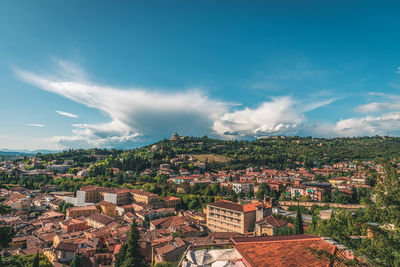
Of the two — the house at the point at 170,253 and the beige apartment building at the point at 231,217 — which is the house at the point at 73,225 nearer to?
the beige apartment building at the point at 231,217

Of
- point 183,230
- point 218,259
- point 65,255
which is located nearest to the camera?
point 218,259

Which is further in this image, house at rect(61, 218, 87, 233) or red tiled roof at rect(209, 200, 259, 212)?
house at rect(61, 218, 87, 233)

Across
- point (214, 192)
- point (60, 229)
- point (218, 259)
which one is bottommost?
point (60, 229)

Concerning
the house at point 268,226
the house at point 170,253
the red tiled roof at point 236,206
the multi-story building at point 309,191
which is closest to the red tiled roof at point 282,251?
the house at point 170,253

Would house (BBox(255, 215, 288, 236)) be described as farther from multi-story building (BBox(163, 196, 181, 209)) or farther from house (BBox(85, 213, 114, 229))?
house (BBox(85, 213, 114, 229))

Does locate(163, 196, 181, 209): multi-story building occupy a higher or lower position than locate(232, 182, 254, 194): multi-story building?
lower

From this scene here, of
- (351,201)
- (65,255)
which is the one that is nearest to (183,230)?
→ (65,255)

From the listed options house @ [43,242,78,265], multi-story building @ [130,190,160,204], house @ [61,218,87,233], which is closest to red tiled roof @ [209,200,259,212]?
multi-story building @ [130,190,160,204]

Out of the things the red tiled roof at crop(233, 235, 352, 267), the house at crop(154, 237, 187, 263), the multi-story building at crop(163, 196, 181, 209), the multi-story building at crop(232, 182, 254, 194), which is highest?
the red tiled roof at crop(233, 235, 352, 267)

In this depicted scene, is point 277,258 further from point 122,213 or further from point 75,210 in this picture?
point 75,210
